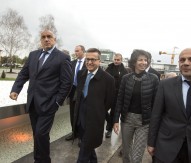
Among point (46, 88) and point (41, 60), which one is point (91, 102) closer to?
point (46, 88)

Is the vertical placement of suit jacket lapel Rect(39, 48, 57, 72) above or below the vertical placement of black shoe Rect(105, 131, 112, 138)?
above

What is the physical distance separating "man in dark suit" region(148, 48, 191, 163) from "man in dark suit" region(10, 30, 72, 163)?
5.12 feet

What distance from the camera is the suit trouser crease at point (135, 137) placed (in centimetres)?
345

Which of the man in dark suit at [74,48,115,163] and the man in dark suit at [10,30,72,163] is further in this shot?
the man in dark suit at [10,30,72,163]

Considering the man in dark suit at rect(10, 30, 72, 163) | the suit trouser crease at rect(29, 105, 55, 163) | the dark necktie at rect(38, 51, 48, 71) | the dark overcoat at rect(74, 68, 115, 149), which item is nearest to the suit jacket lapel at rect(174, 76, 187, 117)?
the dark overcoat at rect(74, 68, 115, 149)

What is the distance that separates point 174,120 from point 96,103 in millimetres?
1257

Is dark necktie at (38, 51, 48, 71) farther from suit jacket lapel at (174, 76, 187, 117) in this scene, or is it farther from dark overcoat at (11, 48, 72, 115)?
suit jacket lapel at (174, 76, 187, 117)

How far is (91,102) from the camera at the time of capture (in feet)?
11.4

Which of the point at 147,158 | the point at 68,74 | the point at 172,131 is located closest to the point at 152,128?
the point at 172,131

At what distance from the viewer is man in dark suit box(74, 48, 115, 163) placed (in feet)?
11.4

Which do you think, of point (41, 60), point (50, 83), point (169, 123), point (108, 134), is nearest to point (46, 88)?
point (50, 83)

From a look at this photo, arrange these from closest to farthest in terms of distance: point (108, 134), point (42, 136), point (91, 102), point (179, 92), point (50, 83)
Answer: point (179, 92), point (91, 102), point (42, 136), point (50, 83), point (108, 134)

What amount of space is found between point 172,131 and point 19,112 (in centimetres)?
303

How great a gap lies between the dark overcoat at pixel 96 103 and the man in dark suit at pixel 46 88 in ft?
1.07
